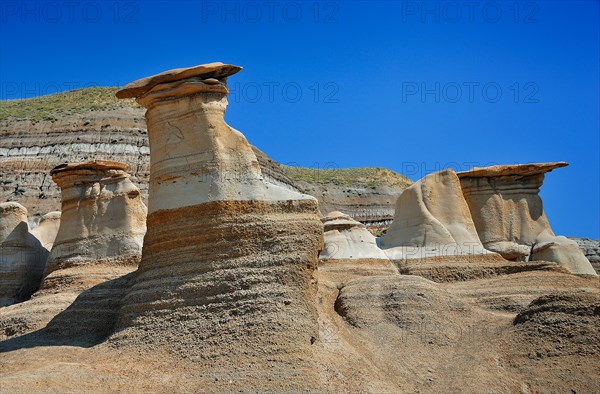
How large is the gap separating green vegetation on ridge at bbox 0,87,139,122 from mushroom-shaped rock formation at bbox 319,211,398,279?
44.9 meters

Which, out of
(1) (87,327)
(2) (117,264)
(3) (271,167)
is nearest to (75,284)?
(2) (117,264)

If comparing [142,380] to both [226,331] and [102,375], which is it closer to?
[102,375]

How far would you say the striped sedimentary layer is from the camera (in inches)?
599

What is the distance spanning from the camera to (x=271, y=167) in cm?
7081

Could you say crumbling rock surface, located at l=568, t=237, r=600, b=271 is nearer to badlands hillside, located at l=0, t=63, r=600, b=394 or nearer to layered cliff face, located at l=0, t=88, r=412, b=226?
layered cliff face, located at l=0, t=88, r=412, b=226

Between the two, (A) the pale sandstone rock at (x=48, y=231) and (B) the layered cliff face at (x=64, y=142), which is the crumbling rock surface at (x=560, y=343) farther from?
(B) the layered cliff face at (x=64, y=142)

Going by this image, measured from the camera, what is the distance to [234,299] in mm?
16219

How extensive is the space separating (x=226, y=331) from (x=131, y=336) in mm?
2025

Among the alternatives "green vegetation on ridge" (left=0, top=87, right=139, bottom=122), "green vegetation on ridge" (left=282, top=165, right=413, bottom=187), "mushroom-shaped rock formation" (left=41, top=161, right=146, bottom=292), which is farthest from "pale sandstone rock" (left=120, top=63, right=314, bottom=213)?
"green vegetation on ridge" (left=282, top=165, right=413, bottom=187)

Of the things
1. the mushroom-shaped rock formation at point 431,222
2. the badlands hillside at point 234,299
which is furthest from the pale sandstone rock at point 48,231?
the mushroom-shaped rock formation at point 431,222

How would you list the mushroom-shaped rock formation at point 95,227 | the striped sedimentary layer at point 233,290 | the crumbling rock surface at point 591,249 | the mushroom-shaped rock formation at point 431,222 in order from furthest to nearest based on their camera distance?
the crumbling rock surface at point 591,249 < the mushroom-shaped rock formation at point 431,222 < the mushroom-shaped rock formation at point 95,227 < the striped sedimentary layer at point 233,290

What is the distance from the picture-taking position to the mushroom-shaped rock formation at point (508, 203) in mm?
31172

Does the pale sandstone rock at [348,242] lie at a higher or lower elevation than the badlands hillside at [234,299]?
higher

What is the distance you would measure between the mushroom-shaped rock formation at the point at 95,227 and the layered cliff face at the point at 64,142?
27326 millimetres
